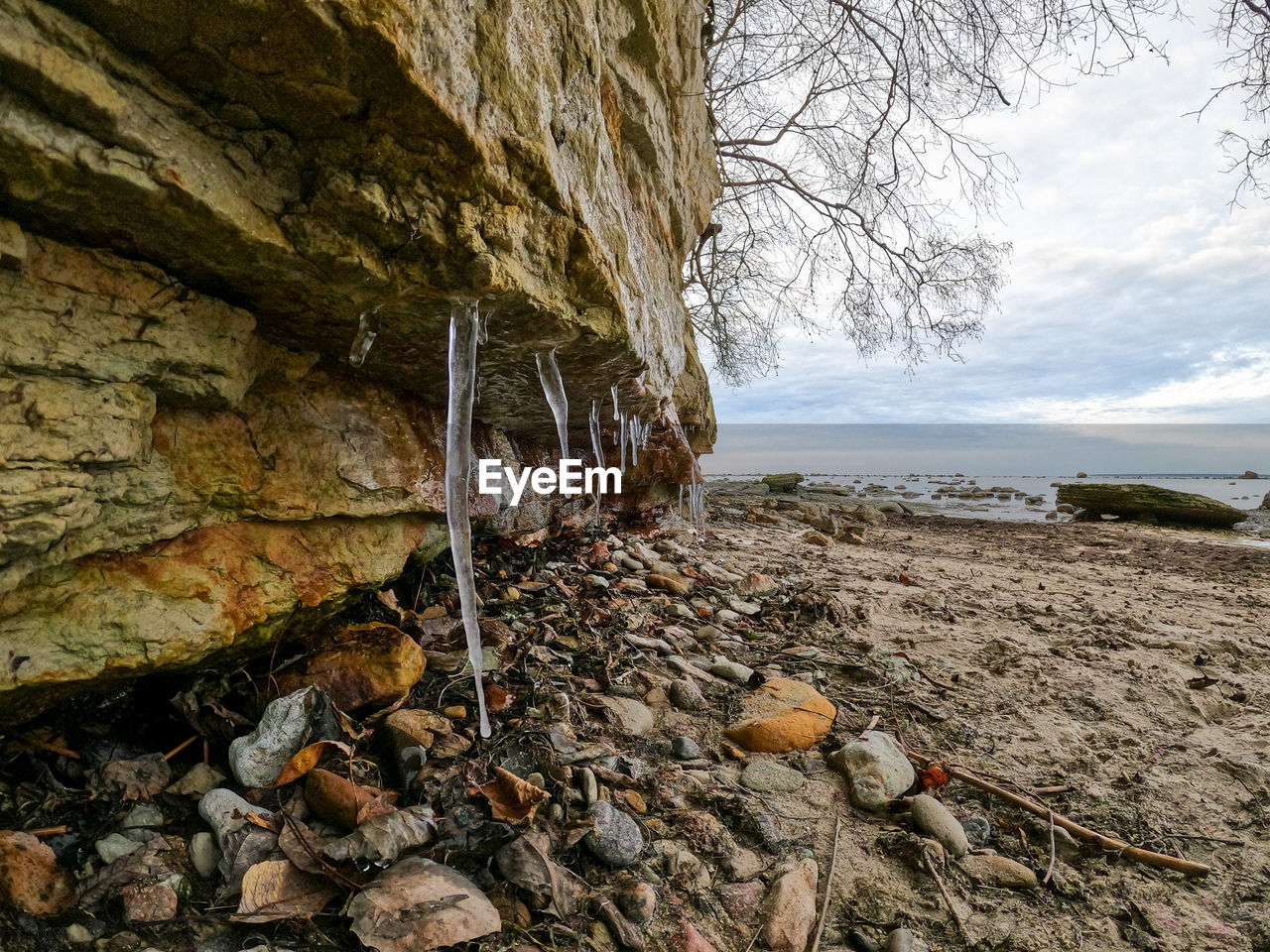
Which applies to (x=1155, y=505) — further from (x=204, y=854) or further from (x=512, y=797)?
(x=204, y=854)

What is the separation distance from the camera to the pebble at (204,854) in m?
1.35

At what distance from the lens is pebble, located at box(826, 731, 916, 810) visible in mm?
1871

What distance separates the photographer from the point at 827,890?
154 centimetres

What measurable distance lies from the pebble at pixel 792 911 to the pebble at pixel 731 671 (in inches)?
40.9

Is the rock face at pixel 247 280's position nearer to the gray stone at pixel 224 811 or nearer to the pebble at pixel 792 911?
the gray stone at pixel 224 811

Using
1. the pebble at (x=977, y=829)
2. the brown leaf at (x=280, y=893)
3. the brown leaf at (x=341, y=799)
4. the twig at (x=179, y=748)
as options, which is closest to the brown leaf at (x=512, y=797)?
the brown leaf at (x=341, y=799)

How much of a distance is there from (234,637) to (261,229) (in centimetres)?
117

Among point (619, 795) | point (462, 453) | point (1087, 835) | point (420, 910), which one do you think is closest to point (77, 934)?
point (420, 910)

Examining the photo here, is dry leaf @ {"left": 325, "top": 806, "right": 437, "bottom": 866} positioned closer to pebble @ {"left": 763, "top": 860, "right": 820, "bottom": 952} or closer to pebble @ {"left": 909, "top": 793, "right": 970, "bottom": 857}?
pebble @ {"left": 763, "top": 860, "right": 820, "bottom": 952}

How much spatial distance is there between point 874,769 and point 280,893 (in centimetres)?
174

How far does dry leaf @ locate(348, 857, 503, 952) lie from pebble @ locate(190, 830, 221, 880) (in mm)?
398

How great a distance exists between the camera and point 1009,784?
6.70 feet

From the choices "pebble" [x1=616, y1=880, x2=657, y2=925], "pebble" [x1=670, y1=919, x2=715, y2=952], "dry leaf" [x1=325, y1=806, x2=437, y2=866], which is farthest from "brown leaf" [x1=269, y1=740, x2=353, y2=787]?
"pebble" [x1=670, y1=919, x2=715, y2=952]

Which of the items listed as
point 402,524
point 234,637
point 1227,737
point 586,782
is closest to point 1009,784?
point 1227,737
